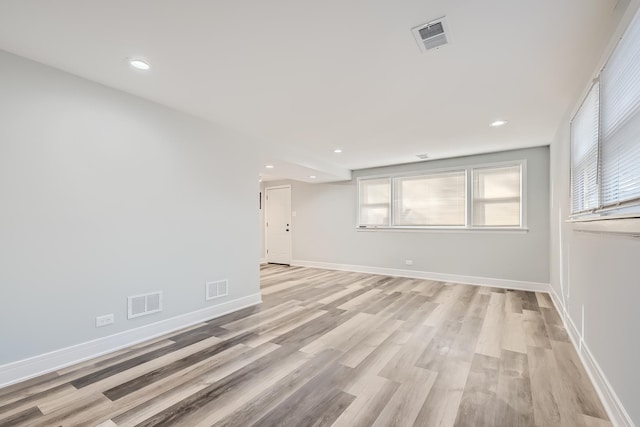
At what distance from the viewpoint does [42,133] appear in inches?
88.7

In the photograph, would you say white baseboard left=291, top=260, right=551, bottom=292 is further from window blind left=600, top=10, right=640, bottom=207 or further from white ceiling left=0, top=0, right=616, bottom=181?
window blind left=600, top=10, right=640, bottom=207

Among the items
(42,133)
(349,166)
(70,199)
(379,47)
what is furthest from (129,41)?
(349,166)

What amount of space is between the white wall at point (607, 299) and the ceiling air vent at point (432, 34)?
0.89 metres

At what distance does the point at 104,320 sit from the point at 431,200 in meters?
5.33

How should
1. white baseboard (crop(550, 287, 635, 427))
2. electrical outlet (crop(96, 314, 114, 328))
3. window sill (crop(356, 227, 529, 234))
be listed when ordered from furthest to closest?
window sill (crop(356, 227, 529, 234)), electrical outlet (crop(96, 314, 114, 328)), white baseboard (crop(550, 287, 635, 427))

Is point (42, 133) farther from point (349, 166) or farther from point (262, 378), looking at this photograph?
point (349, 166)

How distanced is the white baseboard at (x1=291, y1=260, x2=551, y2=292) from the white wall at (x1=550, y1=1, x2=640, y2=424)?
1668 mm

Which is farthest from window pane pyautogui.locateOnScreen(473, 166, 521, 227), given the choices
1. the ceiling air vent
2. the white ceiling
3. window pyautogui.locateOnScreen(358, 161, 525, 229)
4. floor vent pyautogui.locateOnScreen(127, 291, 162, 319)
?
floor vent pyautogui.locateOnScreen(127, 291, 162, 319)

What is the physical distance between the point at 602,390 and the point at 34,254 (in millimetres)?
4125

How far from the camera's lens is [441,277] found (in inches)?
218

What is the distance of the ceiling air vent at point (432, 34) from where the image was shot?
1.77 metres

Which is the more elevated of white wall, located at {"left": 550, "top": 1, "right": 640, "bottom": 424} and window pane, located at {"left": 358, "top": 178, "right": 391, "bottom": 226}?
window pane, located at {"left": 358, "top": 178, "right": 391, "bottom": 226}

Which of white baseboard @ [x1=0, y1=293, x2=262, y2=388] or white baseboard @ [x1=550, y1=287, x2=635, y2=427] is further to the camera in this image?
white baseboard @ [x1=0, y1=293, x2=262, y2=388]

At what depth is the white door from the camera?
25.2 ft
